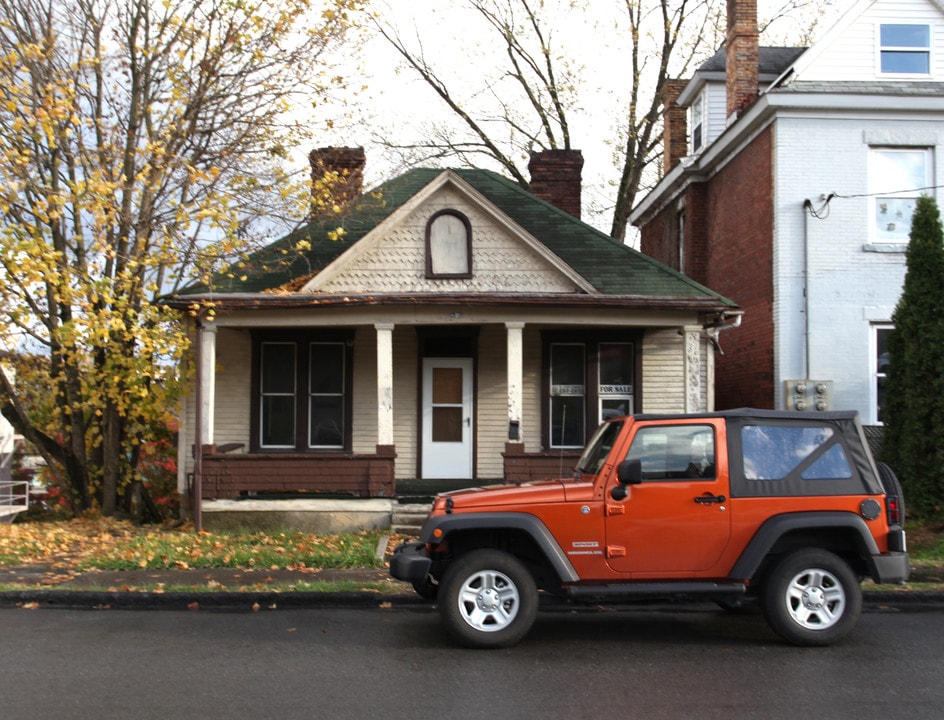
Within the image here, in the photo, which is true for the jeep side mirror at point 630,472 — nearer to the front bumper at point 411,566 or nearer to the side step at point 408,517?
the front bumper at point 411,566

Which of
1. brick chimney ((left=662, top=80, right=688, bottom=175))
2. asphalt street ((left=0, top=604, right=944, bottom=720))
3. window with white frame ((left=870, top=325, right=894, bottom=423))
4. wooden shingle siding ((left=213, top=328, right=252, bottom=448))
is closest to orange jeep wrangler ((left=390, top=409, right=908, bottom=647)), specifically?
asphalt street ((left=0, top=604, right=944, bottom=720))

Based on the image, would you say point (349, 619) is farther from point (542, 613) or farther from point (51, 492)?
point (51, 492)

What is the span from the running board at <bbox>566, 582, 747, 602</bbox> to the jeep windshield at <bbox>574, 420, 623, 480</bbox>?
2.93 ft

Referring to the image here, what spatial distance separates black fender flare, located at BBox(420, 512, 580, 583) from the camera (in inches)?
279

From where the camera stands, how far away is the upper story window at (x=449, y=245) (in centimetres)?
1534

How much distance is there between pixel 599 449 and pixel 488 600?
1525 mm

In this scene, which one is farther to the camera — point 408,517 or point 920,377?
point 408,517

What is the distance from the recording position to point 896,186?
16234 mm

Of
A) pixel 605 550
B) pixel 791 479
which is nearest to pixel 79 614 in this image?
pixel 605 550

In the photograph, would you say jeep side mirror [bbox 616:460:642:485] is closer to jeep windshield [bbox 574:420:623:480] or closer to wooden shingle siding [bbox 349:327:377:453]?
jeep windshield [bbox 574:420:623:480]

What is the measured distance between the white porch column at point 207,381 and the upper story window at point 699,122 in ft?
37.8

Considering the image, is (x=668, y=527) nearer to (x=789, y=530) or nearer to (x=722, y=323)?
(x=789, y=530)

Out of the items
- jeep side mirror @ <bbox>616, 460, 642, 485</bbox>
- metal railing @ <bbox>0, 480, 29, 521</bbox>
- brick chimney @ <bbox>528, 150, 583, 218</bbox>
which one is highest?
brick chimney @ <bbox>528, 150, 583, 218</bbox>

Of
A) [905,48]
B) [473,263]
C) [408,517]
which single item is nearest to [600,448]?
[408,517]
